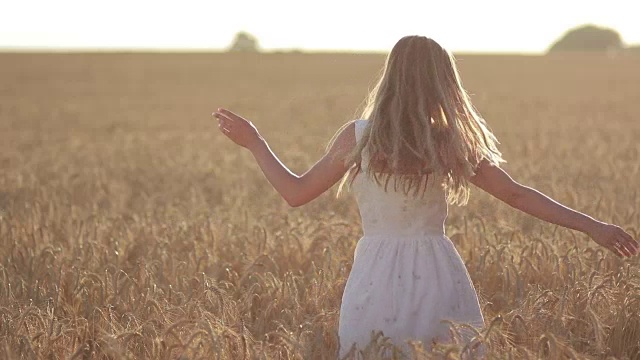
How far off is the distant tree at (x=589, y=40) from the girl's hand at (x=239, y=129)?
111 m

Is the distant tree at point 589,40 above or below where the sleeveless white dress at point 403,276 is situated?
below

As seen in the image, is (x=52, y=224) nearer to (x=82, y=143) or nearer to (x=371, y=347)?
(x=371, y=347)

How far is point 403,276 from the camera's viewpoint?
3.57 metres

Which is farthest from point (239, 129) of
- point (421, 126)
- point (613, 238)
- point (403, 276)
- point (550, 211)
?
point (613, 238)

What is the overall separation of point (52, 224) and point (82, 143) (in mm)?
8963

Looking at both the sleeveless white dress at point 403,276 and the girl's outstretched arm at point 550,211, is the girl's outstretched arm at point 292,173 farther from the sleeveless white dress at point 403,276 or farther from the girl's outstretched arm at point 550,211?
the girl's outstretched arm at point 550,211

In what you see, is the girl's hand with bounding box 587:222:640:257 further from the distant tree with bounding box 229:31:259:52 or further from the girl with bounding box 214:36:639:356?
the distant tree with bounding box 229:31:259:52

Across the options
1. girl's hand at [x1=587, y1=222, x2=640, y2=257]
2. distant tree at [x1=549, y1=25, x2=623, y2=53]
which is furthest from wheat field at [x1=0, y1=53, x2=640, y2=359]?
distant tree at [x1=549, y1=25, x2=623, y2=53]

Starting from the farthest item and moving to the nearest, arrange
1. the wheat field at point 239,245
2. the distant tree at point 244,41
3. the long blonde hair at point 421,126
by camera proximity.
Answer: the distant tree at point 244,41, the wheat field at point 239,245, the long blonde hair at point 421,126

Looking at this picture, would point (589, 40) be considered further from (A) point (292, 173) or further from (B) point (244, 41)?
(A) point (292, 173)

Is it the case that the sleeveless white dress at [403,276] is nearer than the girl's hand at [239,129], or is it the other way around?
the sleeveless white dress at [403,276]

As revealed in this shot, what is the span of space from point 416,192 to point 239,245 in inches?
96.8

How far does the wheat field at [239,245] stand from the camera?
381cm

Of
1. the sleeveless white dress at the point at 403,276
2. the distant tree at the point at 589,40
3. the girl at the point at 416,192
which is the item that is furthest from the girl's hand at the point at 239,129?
the distant tree at the point at 589,40
